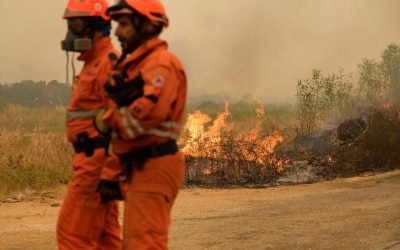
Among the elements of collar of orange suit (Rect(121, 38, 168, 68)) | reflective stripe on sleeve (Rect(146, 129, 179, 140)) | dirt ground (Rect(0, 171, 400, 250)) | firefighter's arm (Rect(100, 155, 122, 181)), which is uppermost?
collar of orange suit (Rect(121, 38, 168, 68))

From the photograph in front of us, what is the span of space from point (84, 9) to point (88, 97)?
2.05 ft

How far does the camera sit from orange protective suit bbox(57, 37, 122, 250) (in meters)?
4.11

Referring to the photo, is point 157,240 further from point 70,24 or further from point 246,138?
point 246,138

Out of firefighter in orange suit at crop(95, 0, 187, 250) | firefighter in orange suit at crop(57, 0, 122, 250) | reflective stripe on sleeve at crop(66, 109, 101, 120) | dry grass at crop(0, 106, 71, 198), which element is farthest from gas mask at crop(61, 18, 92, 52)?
dry grass at crop(0, 106, 71, 198)

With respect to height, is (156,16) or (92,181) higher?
(156,16)

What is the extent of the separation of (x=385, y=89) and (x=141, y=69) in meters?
15.7

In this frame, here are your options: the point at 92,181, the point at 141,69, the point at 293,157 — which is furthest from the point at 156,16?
the point at 293,157

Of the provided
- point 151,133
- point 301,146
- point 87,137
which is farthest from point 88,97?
point 301,146

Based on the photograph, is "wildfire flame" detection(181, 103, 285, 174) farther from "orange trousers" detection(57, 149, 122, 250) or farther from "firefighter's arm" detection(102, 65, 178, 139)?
"firefighter's arm" detection(102, 65, 178, 139)

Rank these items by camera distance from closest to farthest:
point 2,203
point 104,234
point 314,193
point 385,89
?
point 104,234, point 2,203, point 314,193, point 385,89

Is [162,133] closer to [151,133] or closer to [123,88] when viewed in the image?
[151,133]

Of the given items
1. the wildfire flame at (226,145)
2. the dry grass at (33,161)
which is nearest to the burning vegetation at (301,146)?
the wildfire flame at (226,145)

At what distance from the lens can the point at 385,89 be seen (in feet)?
59.7

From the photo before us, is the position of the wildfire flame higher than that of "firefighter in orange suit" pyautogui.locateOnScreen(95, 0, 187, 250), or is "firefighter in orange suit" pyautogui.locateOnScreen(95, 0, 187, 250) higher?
"firefighter in orange suit" pyautogui.locateOnScreen(95, 0, 187, 250)
